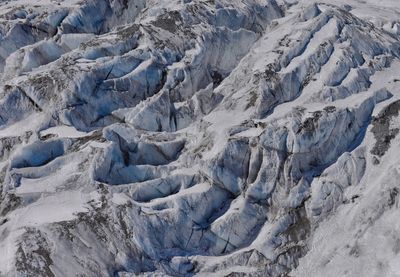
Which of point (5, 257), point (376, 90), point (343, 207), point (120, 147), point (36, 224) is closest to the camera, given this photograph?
point (5, 257)

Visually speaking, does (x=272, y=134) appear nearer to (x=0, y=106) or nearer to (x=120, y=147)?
(x=120, y=147)

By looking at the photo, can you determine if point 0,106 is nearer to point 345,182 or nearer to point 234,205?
point 234,205

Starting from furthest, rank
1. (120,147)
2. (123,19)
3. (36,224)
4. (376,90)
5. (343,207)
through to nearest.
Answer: (123,19) < (376,90) < (120,147) < (343,207) < (36,224)

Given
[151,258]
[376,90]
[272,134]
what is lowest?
[151,258]

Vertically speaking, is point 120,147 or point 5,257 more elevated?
point 120,147

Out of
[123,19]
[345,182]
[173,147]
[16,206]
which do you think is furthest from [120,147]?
[123,19]

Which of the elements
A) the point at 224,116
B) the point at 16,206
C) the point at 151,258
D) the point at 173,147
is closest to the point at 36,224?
the point at 16,206

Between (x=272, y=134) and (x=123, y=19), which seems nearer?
(x=272, y=134)
